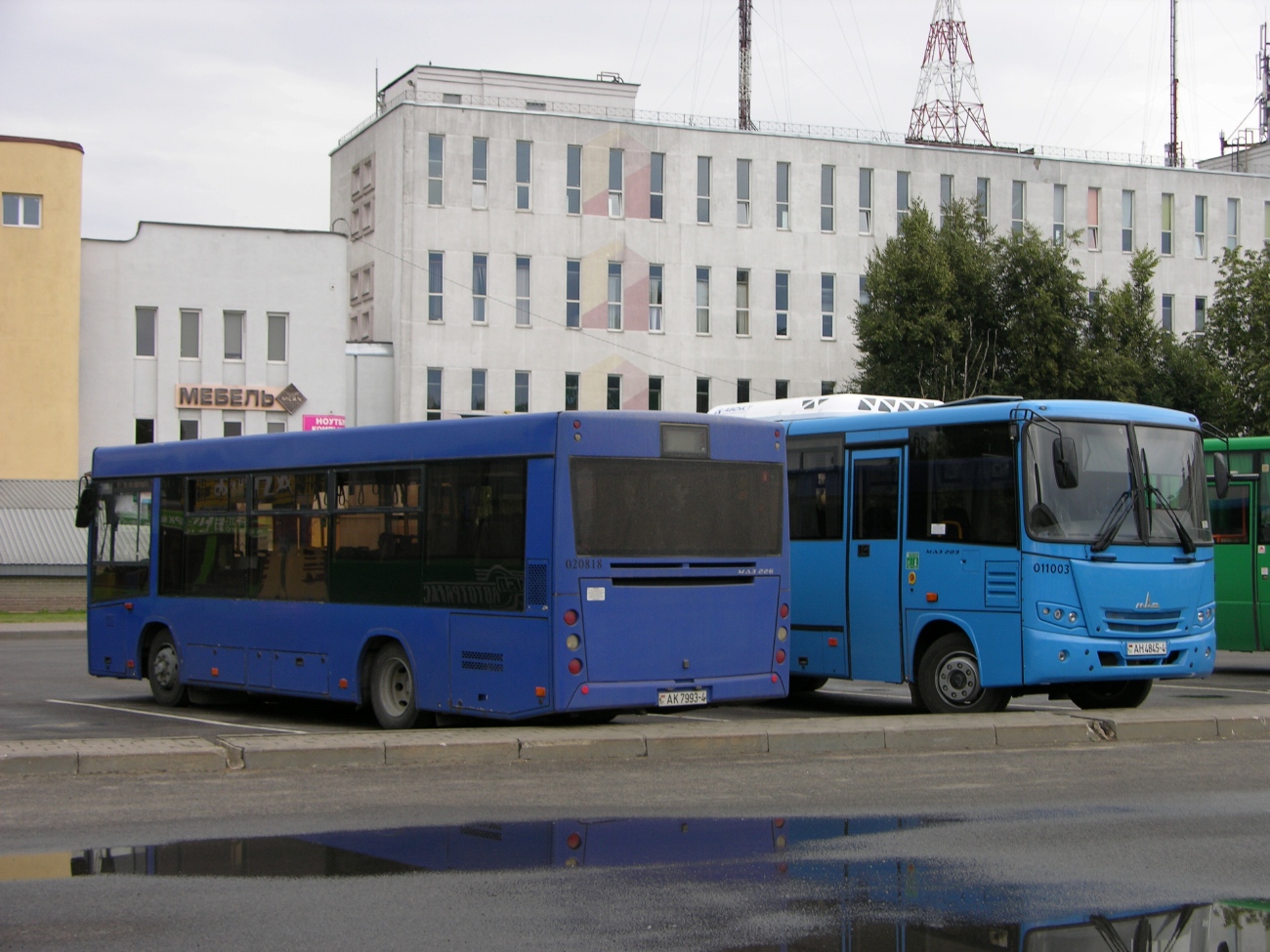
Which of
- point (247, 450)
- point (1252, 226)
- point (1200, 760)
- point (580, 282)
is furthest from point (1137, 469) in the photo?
point (1252, 226)

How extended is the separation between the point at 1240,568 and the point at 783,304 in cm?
4058

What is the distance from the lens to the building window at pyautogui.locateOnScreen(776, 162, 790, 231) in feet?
198

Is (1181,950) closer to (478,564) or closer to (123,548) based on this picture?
(478,564)

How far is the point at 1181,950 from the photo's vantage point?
246 inches

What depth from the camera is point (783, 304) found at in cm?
6112

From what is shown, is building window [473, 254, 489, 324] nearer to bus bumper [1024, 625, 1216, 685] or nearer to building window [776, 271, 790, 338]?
building window [776, 271, 790, 338]

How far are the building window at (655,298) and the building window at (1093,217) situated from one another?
1915 cm

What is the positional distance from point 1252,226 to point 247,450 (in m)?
61.6

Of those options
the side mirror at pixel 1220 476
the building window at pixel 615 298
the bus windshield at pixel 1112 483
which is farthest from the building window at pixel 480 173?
the bus windshield at pixel 1112 483

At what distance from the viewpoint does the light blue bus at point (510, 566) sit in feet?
41.7

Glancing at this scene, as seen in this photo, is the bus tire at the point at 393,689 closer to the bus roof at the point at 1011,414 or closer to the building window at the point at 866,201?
the bus roof at the point at 1011,414

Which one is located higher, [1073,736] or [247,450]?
[247,450]

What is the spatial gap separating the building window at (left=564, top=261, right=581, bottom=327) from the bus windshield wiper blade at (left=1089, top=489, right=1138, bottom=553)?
44.1m

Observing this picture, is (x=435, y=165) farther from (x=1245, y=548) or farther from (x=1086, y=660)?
(x=1086, y=660)
